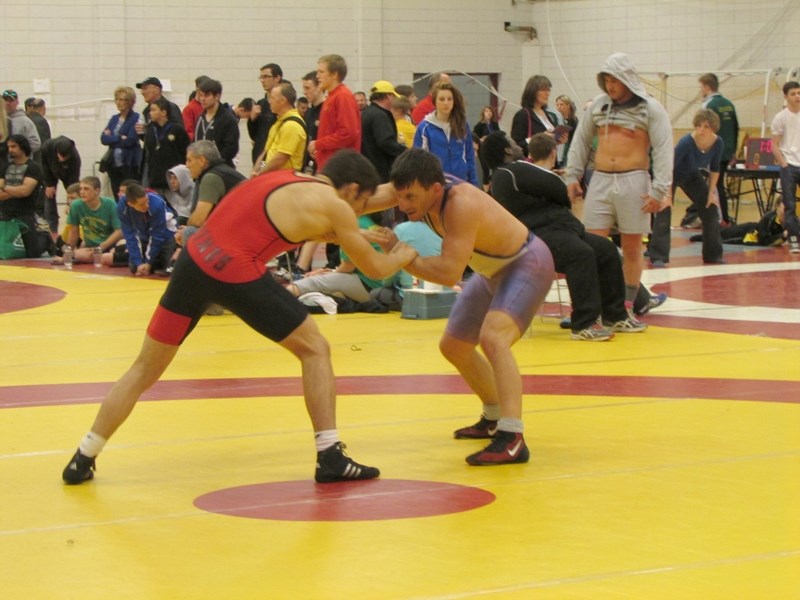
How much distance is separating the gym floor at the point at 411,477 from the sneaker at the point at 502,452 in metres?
0.07

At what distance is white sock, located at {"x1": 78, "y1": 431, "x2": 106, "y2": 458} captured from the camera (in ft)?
18.3

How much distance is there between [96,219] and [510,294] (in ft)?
31.3

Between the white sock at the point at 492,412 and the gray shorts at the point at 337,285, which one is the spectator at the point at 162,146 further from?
the white sock at the point at 492,412

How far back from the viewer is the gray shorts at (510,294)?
6051 millimetres

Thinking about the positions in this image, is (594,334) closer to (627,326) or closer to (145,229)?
(627,326)

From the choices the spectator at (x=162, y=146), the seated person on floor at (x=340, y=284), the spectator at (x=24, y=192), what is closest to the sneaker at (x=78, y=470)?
the seated person on floor at (x=340, y=284)

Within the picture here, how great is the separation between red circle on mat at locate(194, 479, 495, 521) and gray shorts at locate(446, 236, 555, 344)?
92cm

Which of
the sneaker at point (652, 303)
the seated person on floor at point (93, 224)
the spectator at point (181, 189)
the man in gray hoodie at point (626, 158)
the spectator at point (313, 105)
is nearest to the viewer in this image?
the man in gray hoodie at point (626, 158)

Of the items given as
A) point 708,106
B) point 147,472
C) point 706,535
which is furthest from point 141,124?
point 706,535

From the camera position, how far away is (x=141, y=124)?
52.2ft

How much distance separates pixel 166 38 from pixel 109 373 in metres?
13.5

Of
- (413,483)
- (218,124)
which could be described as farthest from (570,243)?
(218,124)

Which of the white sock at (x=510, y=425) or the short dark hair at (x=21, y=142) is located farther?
the short dark hair at (x=21, y=142)

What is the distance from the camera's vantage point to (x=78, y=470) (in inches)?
218
